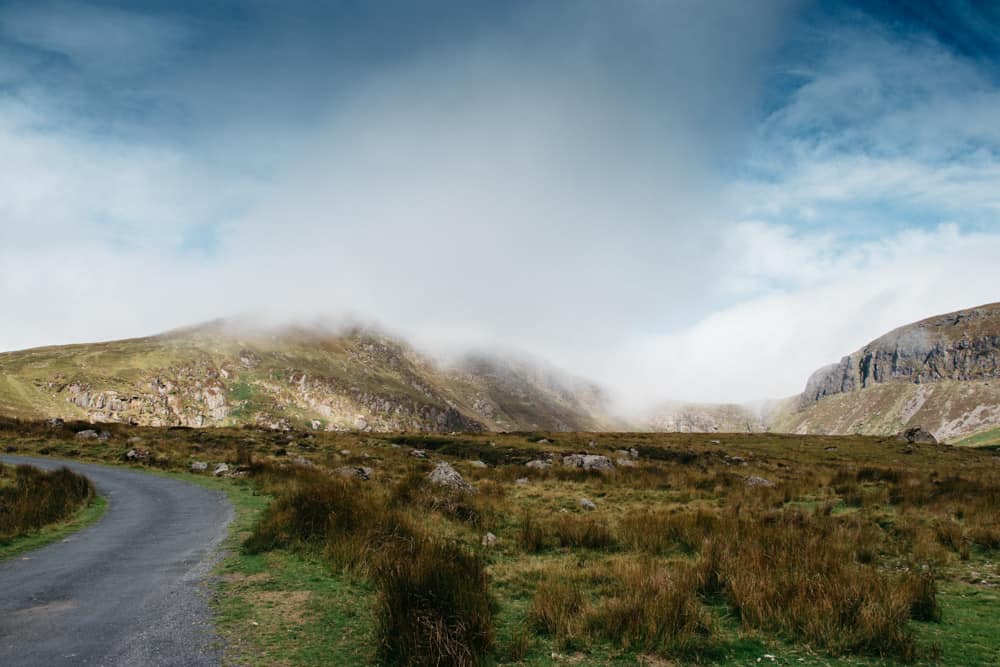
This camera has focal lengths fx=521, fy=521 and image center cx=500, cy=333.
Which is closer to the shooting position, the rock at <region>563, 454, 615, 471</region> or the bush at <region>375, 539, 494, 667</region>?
the bush at <region>375, 539, 494, 667</region>

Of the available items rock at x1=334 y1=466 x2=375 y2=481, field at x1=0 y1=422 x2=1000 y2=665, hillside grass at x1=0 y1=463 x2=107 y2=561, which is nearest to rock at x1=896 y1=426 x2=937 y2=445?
field at x1=0 y1=422 x2=1000 y2=665

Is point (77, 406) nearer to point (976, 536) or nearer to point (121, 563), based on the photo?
point (121, 563)

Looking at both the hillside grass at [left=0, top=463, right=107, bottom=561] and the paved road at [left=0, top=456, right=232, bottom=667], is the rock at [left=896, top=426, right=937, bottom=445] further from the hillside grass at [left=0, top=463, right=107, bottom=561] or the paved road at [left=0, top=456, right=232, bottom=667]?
the hillside grass at [left=0, top=463, right=107, bottom=561]

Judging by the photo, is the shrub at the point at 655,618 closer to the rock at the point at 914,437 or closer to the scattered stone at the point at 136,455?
the scattered stone at the point at 136,455

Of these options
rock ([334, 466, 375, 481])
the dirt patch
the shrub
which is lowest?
rock ([334, 466, 375, 481])

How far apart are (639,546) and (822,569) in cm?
434

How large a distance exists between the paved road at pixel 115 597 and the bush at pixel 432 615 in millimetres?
2055

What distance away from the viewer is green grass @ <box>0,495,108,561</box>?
1097cm

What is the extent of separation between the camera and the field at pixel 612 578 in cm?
642

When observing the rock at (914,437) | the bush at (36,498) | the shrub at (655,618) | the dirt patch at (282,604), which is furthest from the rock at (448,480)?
the rock at (914,437)

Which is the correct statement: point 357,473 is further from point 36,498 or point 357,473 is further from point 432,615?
point 432,615

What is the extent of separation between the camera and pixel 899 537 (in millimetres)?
12641

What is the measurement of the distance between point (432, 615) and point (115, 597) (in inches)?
214

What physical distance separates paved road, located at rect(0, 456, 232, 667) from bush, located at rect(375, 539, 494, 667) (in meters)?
2.06
